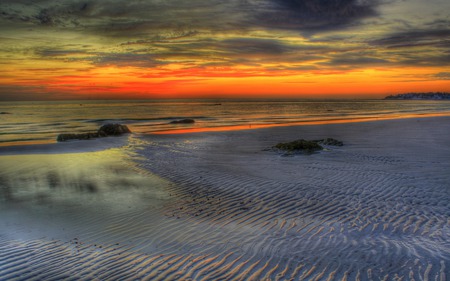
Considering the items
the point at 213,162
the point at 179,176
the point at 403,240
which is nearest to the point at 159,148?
the point at 213,162

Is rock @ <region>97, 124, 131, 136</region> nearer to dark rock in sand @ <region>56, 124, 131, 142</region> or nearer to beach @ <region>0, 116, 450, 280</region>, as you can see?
dark rock in sand @ <region>56, 124, 131, 142</region>

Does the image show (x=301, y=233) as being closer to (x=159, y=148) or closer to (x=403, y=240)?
(x=403, y=240)

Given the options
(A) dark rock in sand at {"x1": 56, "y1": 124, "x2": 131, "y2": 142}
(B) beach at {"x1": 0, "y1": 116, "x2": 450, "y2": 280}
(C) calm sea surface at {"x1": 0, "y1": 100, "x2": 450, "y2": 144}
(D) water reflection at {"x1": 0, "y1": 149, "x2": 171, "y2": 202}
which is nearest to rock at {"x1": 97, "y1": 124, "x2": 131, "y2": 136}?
(A) dark rock in sand at {"x1": 56, "y1": 124, "x2": 131, "y2": 142}

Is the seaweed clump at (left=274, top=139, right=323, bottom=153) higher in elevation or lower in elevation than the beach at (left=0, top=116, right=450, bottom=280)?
higher

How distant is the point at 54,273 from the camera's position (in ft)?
15.5

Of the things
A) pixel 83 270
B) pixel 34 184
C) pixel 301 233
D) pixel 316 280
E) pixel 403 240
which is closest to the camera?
pixel 316 280

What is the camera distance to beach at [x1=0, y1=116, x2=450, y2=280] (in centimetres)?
484

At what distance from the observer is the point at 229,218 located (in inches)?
270

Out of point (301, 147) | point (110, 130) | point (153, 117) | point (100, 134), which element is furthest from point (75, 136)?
point (153, 117)

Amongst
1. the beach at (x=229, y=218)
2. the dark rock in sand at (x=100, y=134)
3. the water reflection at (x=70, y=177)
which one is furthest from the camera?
the dark rock in sand at (x=100, y=134)

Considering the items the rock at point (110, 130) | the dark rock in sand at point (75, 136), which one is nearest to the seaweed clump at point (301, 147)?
the dark rock in sand at point (75, 136)

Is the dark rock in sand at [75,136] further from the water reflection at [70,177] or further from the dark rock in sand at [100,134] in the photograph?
the water reflection at [70,177]

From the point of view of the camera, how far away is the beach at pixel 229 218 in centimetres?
484

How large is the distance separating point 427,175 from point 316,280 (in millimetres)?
7509
